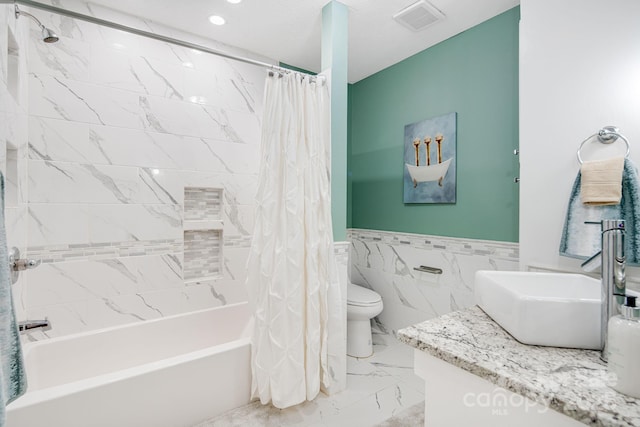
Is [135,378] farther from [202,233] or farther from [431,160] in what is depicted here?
[431,160]

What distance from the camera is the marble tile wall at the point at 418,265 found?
2.34 metres

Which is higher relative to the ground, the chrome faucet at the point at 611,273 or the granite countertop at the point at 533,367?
the chrome faucet at the point at 611,273

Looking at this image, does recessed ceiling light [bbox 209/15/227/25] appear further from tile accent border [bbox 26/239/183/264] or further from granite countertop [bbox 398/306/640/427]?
granite countertop [bbox 398/306/640/427]

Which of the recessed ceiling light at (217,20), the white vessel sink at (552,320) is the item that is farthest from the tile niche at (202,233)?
the white vessel sink at (552,320)

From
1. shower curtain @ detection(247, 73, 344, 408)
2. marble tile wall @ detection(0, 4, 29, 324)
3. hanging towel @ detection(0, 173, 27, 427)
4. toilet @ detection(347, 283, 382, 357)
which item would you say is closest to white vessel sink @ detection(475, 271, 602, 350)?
shower curtain @ detection(247, 73, 344, 408)

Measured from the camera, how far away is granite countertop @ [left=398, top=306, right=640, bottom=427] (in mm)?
603

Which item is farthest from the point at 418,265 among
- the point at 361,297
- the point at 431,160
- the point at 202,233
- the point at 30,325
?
the point at 30,325

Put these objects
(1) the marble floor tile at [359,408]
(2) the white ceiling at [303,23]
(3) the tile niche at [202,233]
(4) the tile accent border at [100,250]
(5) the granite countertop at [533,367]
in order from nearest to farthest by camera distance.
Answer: (5) the granite countertop at [533,367], (1) the marble floor tile at [359,408], (4) the tile accent border at [100,250], (2) the white ceiling at [303,23], (3) the tile niche at [202,233]

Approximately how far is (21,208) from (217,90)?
1.53 m

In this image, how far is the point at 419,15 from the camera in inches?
86.9

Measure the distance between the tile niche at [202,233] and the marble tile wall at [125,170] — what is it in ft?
0.06

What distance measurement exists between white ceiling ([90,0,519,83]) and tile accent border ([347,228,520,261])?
162cm

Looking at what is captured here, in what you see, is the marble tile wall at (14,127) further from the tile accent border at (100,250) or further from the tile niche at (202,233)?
the tile niche at (202,233)

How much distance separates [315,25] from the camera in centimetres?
236
